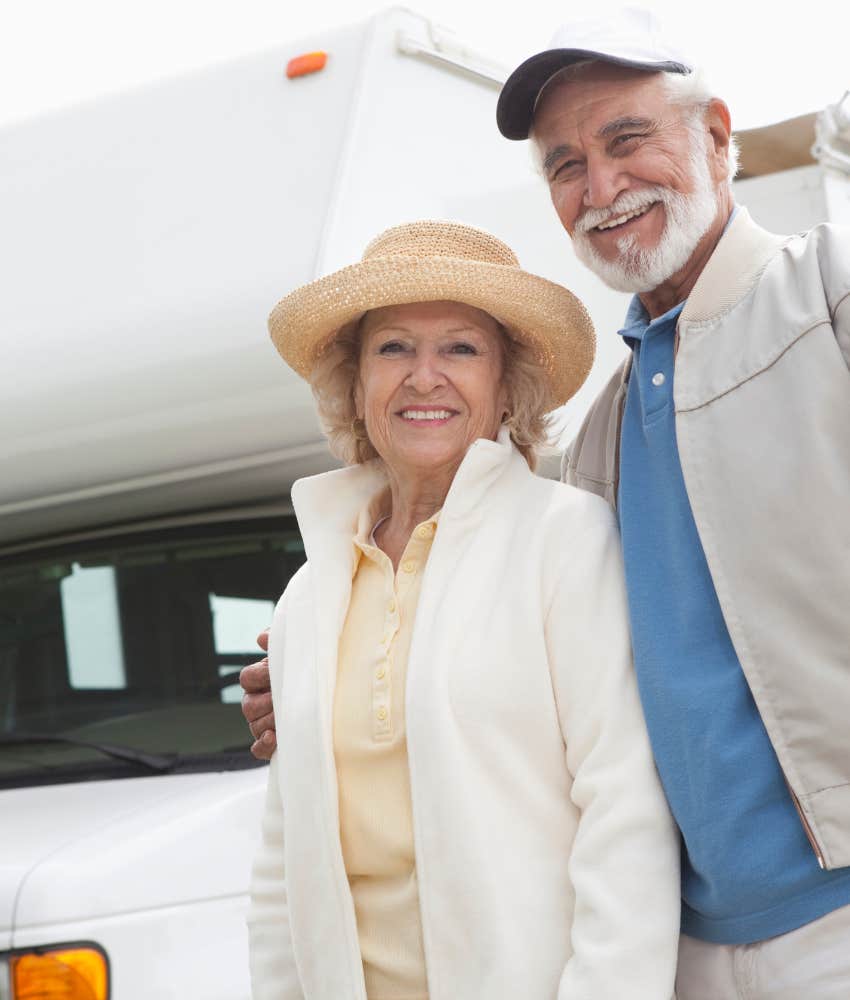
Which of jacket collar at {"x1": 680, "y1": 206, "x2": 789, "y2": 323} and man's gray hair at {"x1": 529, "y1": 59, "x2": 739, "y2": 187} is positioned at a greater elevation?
Result: man's gray hair at {"x1": 529, "y1": 59, "x2": 739, "y2": 187}

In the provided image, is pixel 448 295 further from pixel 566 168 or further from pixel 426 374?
pixel 566 168

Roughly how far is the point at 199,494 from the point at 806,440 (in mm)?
1973

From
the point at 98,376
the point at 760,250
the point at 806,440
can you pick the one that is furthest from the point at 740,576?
the point at 98,376

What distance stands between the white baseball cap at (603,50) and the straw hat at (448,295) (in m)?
0.27

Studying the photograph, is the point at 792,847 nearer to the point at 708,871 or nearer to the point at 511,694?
the point at 708,871

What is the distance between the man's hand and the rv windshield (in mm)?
747

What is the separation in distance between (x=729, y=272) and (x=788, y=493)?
1.40 feet

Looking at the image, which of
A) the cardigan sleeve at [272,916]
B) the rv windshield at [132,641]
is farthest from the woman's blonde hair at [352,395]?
the rv windshield at [132,641]

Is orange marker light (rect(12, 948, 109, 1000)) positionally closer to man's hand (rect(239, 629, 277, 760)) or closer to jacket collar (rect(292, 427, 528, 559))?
man's hand (rect(239, 629, 277, 760))

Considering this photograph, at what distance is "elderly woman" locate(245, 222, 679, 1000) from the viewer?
1956 millimetres

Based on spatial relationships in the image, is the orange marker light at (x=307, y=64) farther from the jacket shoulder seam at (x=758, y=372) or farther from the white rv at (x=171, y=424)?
the jacket shoulder seam at (x=758, y=372)

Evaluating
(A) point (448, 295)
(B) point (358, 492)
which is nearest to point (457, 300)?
(A) point (448, 295)

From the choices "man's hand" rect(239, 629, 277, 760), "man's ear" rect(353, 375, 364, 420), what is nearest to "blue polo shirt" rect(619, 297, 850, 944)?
"man's ear" rect(353, 375, 364, 420)

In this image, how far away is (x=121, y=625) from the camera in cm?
367
